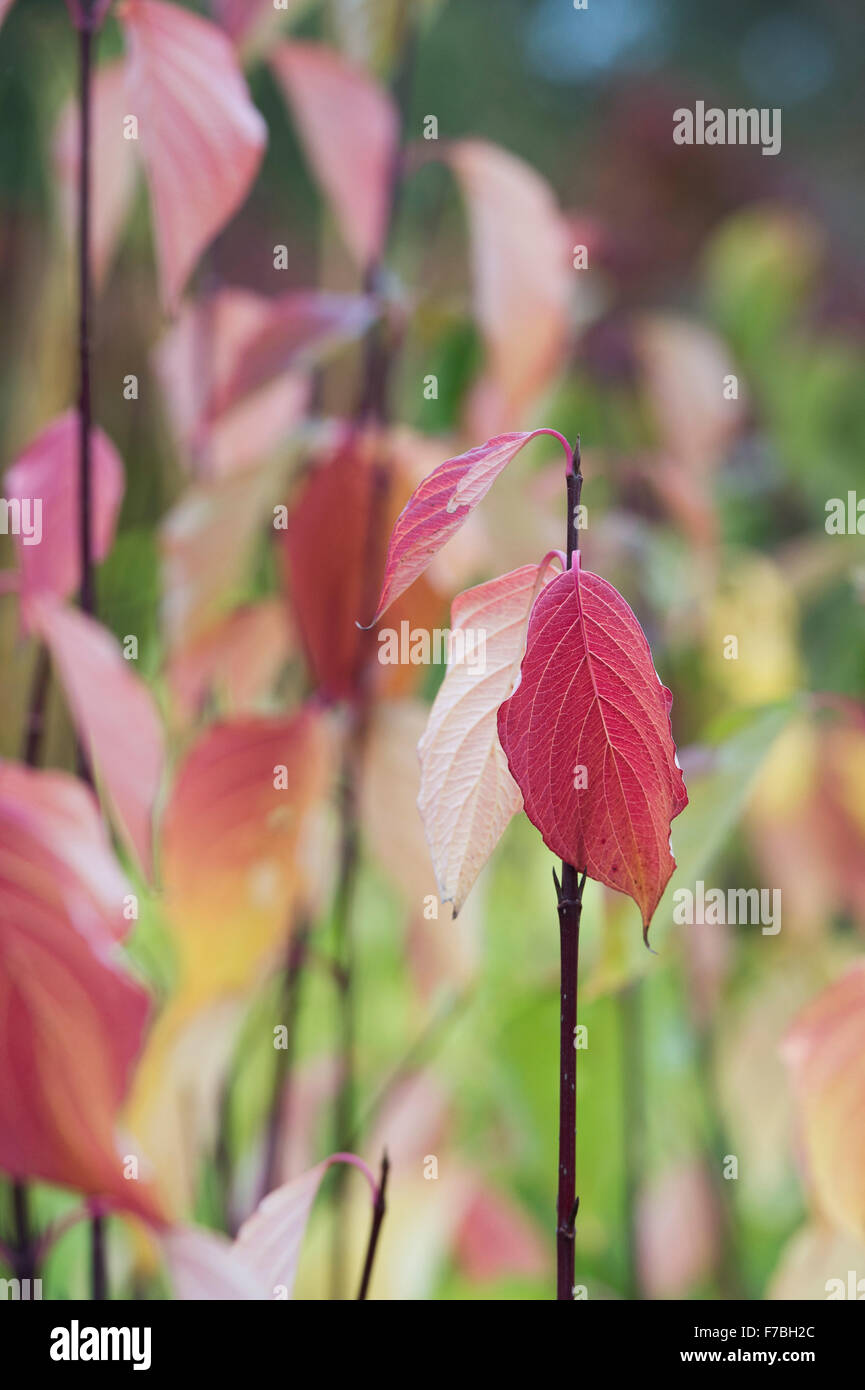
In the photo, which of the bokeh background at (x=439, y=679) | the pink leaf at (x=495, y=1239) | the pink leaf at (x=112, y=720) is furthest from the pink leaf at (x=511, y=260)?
the pink leaf at (x=495, y=1239)

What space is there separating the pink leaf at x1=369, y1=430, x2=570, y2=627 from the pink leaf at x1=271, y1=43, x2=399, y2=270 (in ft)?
0.49

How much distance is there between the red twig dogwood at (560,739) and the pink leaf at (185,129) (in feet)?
0.25

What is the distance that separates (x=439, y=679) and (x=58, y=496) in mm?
174

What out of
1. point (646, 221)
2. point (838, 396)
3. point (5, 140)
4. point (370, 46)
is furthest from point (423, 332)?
point (646, 221)

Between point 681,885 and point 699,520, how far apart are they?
0.15 m

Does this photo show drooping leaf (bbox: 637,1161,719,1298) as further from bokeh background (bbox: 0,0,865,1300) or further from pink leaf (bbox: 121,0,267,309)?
pink leaf (bbox: 121,0,267,309)

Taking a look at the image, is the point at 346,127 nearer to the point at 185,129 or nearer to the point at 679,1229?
the point at 185,129

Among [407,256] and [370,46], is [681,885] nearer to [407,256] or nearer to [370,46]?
[370,46]

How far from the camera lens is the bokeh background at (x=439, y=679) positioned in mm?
218

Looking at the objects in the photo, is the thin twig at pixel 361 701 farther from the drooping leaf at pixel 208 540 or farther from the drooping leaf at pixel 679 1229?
the drooping leaf at pixel 679 1229

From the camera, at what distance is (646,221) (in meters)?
0.72

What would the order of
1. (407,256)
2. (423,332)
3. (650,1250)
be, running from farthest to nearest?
(407,256) → (650,1250) → (423,332)

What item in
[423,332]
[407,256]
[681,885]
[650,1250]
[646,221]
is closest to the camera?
[681,885]

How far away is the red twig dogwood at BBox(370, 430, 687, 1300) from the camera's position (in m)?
0.11
